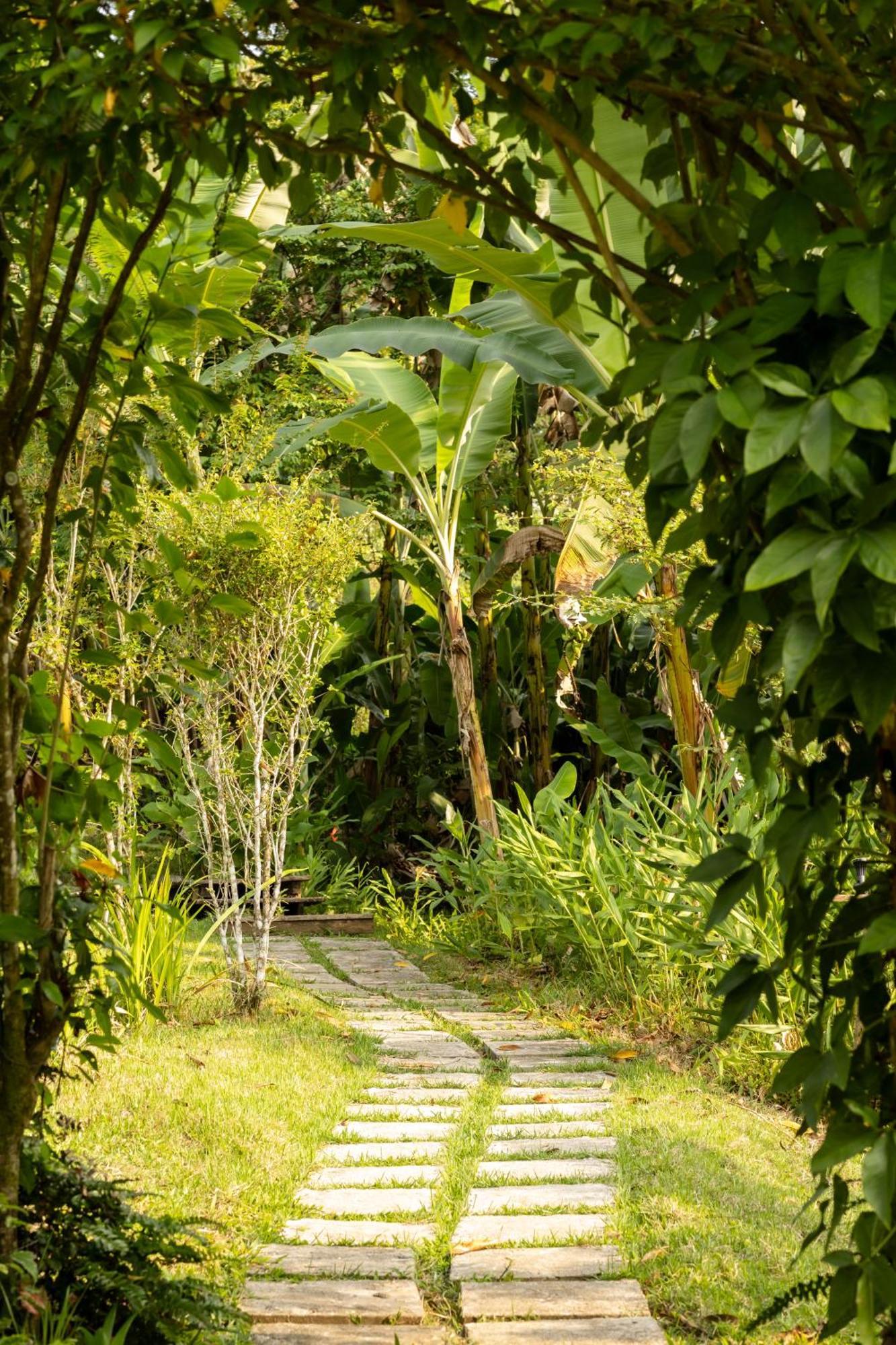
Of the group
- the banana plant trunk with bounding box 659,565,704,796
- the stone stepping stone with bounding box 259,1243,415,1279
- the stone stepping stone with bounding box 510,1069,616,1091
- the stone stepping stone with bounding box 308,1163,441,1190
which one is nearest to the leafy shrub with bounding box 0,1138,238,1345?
the stone stepping stone with bounding box 259,1243,415,1279

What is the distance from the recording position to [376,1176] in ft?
12.3

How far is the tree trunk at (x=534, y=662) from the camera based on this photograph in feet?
29.7

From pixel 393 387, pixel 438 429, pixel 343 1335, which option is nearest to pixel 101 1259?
pixel 343 1335

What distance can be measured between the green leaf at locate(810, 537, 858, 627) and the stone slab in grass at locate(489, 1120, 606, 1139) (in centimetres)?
330

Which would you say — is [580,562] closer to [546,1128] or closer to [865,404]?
[546,1128]

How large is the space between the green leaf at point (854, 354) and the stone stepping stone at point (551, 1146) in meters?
3.17

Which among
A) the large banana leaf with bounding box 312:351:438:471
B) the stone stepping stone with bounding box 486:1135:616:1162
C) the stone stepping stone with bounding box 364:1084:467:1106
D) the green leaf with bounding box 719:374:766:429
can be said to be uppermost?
the large banana leaf with bounding box 312:351:438:471

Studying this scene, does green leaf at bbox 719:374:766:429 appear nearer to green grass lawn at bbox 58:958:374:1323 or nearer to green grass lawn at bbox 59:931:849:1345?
green grass lawn at bbox 59:931:849:1345

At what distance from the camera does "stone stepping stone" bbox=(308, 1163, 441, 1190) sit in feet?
12.0

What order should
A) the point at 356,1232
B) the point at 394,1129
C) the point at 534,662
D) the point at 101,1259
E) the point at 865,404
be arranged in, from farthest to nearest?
1. the point at 534,662
2. the point at 394,1129
3. the point at 356,1232
4. the point at 101,1259
5. the point at 865,404

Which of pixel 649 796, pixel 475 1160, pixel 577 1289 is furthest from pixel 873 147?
pixel 649 796

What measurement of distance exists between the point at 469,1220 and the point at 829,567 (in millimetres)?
2632

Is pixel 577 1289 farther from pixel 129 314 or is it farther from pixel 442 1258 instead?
pixel 129 314

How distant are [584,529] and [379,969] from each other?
2899 millimetres
